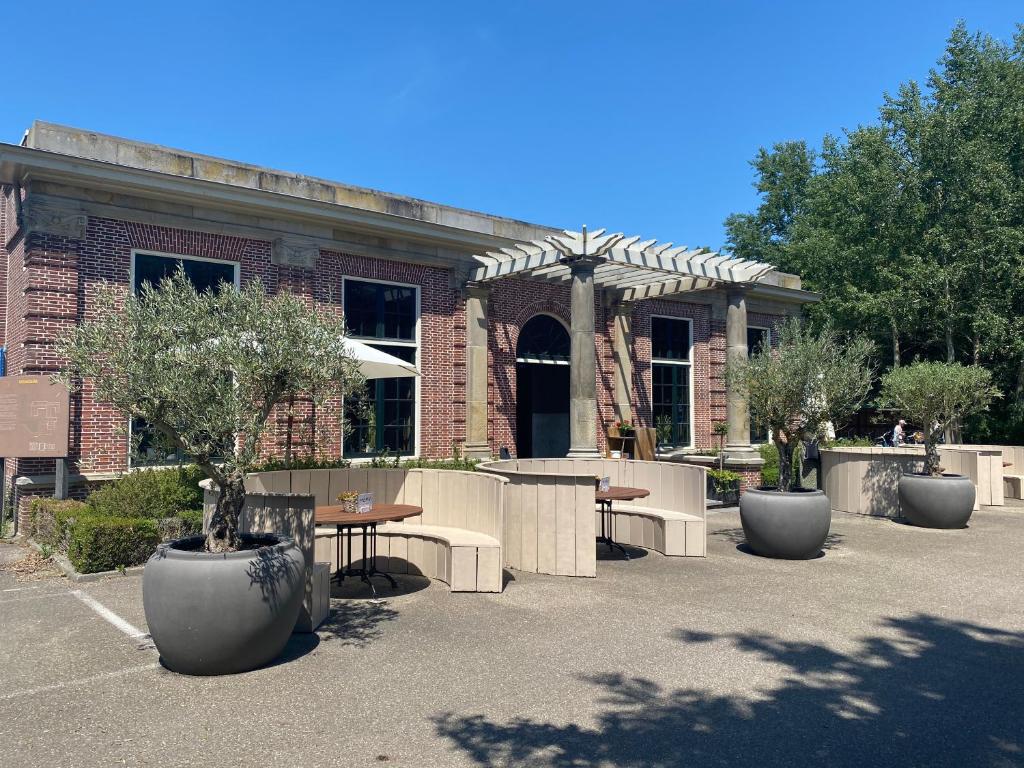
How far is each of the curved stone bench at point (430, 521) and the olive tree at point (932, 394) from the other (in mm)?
9058

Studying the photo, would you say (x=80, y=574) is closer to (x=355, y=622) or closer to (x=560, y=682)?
(x=355, y=622)

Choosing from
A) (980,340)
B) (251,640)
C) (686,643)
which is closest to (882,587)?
(686,643)

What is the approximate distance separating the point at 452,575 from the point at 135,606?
308cm

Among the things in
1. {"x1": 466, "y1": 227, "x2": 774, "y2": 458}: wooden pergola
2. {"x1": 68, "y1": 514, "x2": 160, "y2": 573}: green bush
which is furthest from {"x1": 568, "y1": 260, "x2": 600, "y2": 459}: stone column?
{"x1": 68, "y1": 514, "x2": 160, "y2": 573}: green bush

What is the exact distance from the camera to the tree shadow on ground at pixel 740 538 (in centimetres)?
1035

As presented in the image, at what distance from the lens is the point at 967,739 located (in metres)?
4.20

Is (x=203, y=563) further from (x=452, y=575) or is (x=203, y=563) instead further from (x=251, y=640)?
(x=452, y=575)

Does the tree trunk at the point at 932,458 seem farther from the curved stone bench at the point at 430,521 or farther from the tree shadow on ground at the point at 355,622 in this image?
the tree shadow on ground at the point at 355,622

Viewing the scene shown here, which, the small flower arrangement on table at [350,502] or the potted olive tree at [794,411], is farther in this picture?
the potted olive tree at [794,411]

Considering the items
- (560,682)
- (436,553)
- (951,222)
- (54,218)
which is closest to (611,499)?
(436,553)

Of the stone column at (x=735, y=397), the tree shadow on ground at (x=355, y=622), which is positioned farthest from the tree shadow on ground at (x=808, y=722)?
the stone column at (x=735, y=397)

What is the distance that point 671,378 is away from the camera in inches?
803

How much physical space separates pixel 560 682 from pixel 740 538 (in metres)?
6.80

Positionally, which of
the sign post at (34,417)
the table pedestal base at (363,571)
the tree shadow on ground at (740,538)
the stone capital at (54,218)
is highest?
the stone capital at (54,218)
